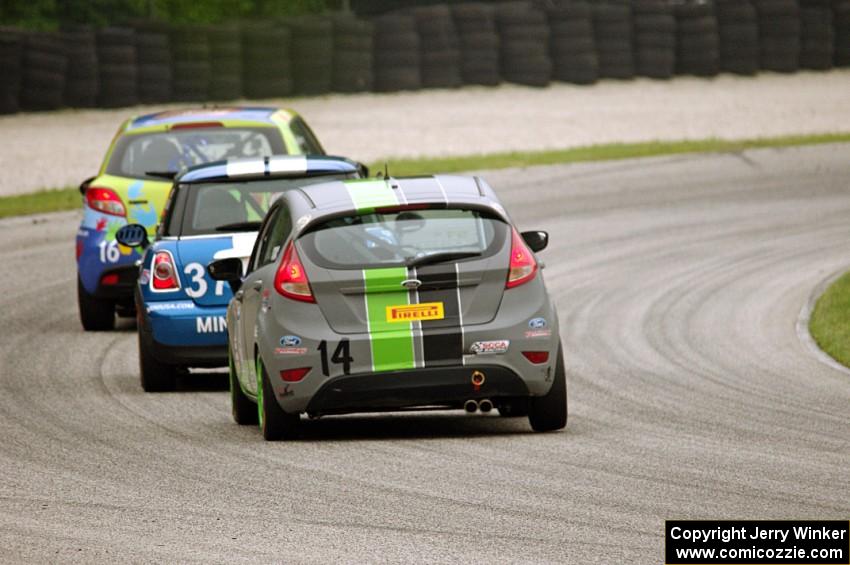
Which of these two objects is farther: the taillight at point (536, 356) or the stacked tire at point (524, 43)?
the stacked tire at point (524, 43)

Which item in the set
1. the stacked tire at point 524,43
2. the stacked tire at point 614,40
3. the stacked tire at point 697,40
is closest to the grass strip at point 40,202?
the stacked tire at point 524,43

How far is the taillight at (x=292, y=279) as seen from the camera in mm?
9695

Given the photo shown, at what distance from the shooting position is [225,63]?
1512 inches

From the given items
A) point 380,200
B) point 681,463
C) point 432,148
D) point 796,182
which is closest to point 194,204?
point 380,200

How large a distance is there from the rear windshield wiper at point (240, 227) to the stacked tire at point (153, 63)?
2463 cm

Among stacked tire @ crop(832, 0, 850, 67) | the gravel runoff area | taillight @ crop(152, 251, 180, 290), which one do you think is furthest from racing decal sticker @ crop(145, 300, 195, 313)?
stacked tire @ crop(832, 0, 850, 67)

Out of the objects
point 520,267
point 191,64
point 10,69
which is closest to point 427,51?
point 191,64

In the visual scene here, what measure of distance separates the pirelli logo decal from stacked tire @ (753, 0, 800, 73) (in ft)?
103

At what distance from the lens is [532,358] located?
383 inches

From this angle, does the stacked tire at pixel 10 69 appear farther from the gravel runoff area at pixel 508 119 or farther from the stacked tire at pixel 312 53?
the stacked tire at pixel 312 53

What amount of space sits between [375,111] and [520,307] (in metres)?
29.9

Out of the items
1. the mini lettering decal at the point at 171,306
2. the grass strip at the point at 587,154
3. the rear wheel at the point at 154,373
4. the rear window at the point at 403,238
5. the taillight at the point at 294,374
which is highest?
the rear window at the point at 403,238

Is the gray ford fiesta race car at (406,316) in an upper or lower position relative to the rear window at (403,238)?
lower

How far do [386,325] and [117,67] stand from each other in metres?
28.5
